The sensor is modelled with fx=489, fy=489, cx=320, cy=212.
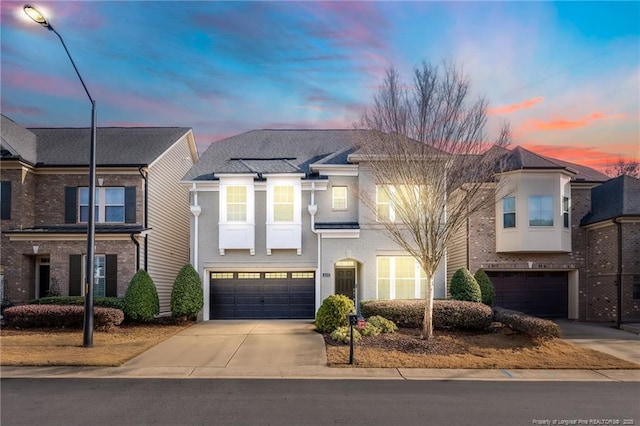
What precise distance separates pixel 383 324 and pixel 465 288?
4.30 m

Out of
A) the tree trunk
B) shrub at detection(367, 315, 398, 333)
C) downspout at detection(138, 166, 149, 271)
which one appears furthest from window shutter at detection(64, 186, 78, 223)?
the tree trunk

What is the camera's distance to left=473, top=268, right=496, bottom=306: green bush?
20.2 m

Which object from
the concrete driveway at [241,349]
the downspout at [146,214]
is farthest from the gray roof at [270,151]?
the concrete driveway at [241,349]

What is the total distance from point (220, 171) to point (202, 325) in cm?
655

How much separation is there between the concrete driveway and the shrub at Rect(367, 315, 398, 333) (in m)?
1.93

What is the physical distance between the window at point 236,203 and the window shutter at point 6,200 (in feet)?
29.8

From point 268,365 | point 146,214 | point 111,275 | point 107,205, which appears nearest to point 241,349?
point 268,365

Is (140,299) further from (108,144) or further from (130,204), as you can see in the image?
(108,144)

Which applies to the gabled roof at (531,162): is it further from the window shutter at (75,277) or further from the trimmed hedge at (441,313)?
the window shutter at (75,277)

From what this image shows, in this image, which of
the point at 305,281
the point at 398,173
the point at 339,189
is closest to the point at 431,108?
the point at 398,173

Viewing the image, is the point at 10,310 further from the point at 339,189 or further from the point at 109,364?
the point at 339,189

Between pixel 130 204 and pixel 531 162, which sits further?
pixel 531 162

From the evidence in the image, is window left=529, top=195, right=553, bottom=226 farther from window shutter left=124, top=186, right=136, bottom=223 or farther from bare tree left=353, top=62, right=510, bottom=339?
window shutter left=124, top=186, right=136, bottom=223

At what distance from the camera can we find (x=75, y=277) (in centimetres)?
1998
